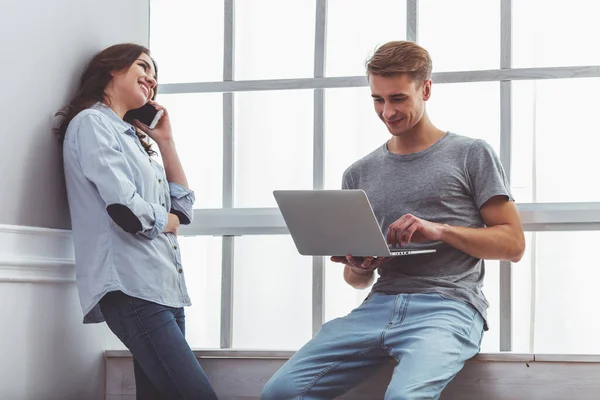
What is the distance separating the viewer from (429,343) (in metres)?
2.21

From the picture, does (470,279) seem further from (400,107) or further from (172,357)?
(172,357)

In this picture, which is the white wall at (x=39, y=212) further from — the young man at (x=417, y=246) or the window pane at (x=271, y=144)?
the young man at (x=417, y=246)

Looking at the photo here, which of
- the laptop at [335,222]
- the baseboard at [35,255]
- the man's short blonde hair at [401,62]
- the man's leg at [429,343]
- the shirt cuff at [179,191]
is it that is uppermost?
the man's short blonde hair at [401,62]

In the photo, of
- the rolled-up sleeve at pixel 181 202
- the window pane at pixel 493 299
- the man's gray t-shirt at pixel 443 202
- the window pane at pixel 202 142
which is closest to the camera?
the man's gray t-shirt at pixel 443 202

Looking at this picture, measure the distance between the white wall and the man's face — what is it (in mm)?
1000

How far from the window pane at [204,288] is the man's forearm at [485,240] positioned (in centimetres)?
99

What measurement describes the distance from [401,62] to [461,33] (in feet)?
1.58

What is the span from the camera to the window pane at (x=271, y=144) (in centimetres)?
296

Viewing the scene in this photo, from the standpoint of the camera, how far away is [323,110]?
2.93 m

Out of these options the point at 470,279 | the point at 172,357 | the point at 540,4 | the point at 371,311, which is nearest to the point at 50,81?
the point at 172,357

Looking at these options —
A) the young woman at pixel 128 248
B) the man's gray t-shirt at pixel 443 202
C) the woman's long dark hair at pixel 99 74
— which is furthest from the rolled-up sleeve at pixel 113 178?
the man's gray t-shirt at pixel 443 202

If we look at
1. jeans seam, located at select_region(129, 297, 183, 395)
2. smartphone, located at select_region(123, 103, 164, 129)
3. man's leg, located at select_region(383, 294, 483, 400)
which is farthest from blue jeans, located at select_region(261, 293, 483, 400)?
smartphone, located at select_region(123, 103, 164, 129)

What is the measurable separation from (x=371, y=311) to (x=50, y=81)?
122cm

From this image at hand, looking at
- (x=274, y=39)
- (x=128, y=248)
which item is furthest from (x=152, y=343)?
(x=274, y=39)
